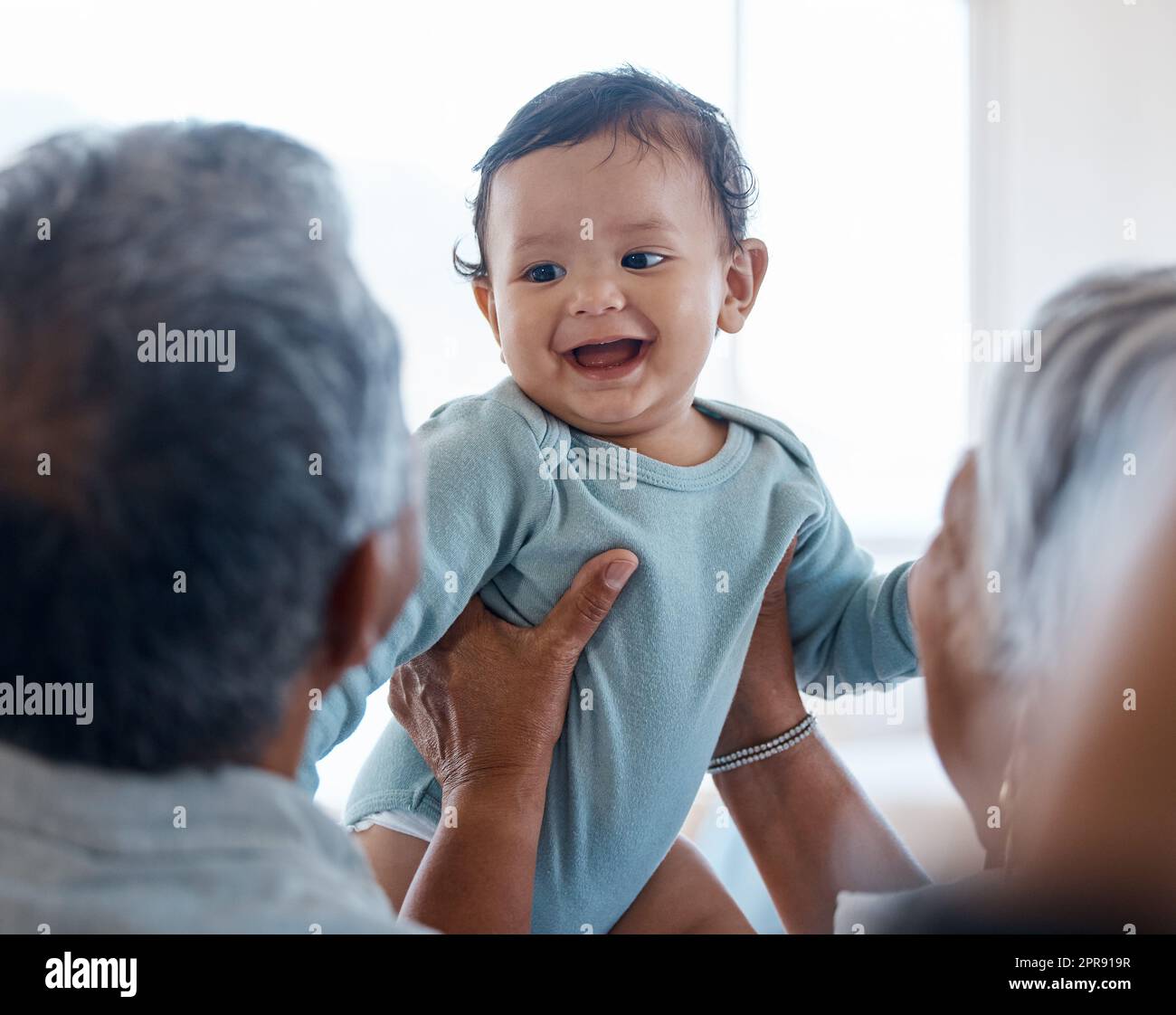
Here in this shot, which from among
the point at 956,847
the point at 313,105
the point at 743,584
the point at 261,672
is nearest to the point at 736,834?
the point at 956,847

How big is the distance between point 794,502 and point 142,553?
63 cm

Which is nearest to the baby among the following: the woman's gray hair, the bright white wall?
the woman's gray hair

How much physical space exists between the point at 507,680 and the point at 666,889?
0.27m

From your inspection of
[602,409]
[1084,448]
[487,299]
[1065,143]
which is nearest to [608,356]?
[602,409]

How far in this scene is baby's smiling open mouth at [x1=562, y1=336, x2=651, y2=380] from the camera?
84cm

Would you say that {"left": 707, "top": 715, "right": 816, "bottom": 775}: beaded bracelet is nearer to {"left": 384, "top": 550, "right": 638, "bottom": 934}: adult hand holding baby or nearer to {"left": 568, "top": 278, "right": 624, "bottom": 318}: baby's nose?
{"left": 384, "top": 550, "right": 638, "bottom": 934}: adult hand holding baby

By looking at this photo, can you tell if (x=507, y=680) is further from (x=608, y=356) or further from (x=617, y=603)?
(x=608, y=356)

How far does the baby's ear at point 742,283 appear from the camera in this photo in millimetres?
956

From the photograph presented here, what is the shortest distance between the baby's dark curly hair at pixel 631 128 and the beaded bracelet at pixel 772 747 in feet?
1.55

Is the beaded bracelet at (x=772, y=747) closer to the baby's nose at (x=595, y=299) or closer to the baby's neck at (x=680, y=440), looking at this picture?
the baby's neck at (x=680, y=440)

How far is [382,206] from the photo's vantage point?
1.60 metres

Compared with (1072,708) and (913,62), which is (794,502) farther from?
(913,62)

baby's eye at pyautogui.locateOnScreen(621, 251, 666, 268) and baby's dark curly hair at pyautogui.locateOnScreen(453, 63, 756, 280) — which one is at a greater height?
baby's dark curly hair at pyautogui.locateOnScreen(453, 63, 756, 280)

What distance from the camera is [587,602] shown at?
0.79m
